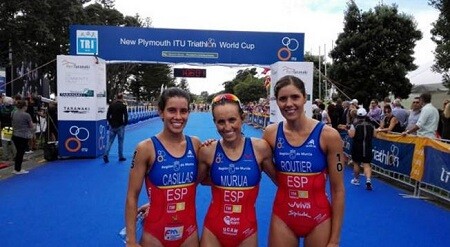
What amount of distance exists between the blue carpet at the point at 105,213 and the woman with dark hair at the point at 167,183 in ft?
8.73

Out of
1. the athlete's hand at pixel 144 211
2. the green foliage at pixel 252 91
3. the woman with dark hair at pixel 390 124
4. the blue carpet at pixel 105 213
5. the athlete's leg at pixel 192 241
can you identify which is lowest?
the blue carpet at pixel 105 213

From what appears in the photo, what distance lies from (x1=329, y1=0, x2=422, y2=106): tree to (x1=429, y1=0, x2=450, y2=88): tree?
5.03 ft

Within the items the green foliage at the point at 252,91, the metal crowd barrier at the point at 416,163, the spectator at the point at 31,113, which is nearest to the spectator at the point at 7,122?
the spectator at the point at 31,113

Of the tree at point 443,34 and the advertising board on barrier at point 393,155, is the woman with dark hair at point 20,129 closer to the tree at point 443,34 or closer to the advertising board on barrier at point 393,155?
the advertising board on barrier at point 393,155

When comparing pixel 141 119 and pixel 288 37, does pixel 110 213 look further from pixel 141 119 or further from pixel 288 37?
pixel 141 119

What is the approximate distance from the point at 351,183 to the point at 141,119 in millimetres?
27404

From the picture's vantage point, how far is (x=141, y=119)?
35.2m

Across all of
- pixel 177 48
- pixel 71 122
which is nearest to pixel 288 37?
pixel 177 48

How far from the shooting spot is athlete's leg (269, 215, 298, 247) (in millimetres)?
2914

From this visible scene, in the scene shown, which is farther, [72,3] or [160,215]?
[72,3]

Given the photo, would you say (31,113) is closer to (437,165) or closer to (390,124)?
(390,124)

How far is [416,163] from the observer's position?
852cm

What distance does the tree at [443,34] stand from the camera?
19484 mm

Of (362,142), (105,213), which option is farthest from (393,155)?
(105,213)
